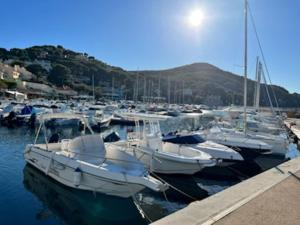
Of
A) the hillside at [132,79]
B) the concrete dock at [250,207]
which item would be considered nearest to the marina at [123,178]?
the concrete dock at [250,207]

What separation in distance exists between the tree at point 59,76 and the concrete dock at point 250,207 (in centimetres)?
11706

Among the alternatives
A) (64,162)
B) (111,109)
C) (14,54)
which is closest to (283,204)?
(64,162)

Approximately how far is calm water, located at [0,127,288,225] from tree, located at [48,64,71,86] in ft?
362

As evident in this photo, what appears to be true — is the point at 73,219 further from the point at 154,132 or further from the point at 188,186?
the point at 154,132

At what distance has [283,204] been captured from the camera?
7254 mm

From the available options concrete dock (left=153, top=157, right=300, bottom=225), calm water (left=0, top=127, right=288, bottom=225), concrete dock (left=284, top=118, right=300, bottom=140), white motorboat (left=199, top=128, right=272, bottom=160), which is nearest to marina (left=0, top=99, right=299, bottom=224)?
calm water (left=0, top=127, right=288, bottom=225)

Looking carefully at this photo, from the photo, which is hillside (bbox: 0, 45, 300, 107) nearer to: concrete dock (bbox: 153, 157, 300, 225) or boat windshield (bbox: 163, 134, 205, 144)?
boat windshield (bbox: 163, 134, 205, 144)

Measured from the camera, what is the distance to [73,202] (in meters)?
11.2

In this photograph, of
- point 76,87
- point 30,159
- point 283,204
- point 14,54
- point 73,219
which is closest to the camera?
point 283,204

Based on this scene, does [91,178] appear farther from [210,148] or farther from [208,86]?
[208,86]

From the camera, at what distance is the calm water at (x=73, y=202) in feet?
32.5

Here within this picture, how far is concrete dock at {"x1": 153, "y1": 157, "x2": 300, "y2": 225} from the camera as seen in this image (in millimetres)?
6059

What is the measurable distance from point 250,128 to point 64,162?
1910 centimetres

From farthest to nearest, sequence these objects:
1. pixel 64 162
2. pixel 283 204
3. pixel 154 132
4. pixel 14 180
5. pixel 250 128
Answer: pixel 250 128, pixel 154 132, pixel 14 180, pixel 64 162, pixel 283 204
